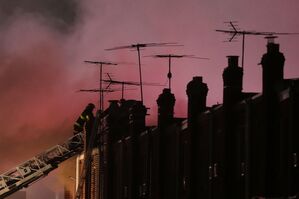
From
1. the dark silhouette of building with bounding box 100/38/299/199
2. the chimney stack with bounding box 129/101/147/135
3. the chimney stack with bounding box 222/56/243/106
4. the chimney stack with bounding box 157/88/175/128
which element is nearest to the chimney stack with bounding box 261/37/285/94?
the dark silhouette of building with bounding box 100/38/299/199

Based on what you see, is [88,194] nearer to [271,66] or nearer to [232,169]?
[232,169]

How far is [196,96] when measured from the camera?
2247 inches

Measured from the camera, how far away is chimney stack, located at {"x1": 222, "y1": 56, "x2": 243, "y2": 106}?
1967 inches

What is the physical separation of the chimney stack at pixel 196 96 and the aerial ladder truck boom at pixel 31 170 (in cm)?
3508

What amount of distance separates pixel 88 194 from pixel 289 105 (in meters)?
54.2

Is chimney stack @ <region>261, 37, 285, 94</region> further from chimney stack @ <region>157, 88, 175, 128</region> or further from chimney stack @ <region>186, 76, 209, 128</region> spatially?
chimney stack @ <region>157, 88, 175, 128</region>

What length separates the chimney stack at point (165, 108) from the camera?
64750 millimetres

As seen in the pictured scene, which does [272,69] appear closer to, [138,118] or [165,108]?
[165,108]

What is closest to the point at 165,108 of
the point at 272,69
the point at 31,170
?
the point at 272,69

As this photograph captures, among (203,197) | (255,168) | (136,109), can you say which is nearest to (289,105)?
(255,168)

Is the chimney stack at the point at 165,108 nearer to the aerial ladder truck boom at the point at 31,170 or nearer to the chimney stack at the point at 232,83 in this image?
the chimney stack at the point at 232,83

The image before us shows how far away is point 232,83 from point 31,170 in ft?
142

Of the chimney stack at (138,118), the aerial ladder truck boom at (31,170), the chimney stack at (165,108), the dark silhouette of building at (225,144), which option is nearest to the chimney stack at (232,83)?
the dark silhouette of building at (225,144)

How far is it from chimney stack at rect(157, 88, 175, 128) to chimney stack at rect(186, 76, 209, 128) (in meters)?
7.41
